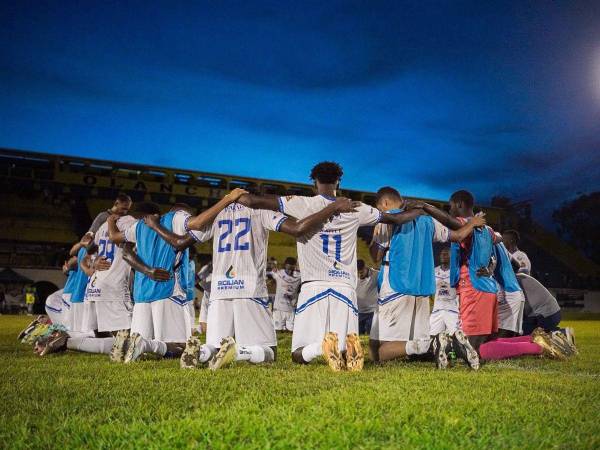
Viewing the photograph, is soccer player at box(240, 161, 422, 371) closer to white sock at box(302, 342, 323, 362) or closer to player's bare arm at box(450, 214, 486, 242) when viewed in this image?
white sock at box(302, 342, 323, 362)

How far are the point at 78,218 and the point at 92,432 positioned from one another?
2829 centimetres

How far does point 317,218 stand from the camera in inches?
227

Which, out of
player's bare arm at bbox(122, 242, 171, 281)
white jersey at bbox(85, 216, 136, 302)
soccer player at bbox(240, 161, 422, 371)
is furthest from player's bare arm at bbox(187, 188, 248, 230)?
white jersey at bbox(85, 216, 136, 302)

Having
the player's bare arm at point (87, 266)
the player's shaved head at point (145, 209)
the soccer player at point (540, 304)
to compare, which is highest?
the player's shaved head at point (145, 209)

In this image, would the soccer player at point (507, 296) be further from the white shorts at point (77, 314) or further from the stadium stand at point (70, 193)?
the stadium stand at point (70, 193)

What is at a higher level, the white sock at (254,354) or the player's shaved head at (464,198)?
the player's shaved head at (464,198)

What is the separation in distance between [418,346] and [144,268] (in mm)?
3174

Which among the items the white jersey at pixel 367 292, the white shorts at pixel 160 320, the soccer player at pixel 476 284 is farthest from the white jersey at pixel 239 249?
the white jersey at pixel 367 292

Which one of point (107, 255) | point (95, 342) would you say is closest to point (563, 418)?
point (95, 342)

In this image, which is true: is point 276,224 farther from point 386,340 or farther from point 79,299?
point 79,299

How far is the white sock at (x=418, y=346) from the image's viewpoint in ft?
19.8

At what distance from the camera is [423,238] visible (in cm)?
655

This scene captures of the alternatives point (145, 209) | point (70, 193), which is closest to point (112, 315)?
point (145, 209)

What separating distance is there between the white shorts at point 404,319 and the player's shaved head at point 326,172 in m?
1.45
